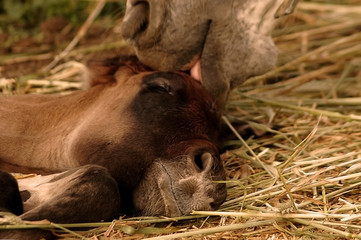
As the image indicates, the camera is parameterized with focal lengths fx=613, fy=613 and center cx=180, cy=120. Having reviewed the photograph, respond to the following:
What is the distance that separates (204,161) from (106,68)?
0.66 m

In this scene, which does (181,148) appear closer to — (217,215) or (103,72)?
(217,215)

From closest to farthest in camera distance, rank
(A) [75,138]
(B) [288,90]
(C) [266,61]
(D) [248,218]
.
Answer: (D) [248,218]
(A) [75,138]
(C) [266,61]
(B) [288,90]

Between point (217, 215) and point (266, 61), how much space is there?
0.63 metres

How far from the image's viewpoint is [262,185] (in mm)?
2279

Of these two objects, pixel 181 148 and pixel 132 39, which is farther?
pixel 132 39

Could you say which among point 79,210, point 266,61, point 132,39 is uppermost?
point 132,39

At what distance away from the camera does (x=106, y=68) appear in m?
2.45

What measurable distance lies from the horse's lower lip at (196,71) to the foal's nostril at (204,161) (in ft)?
1.14

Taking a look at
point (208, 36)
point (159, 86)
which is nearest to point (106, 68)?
point (159, 86)

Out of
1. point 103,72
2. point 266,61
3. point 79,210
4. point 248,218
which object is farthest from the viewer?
point 103,72

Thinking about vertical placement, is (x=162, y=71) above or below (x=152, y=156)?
above

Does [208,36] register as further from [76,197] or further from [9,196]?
[9,196]

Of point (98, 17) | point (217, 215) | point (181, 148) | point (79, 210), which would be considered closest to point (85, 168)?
point (79, 210)

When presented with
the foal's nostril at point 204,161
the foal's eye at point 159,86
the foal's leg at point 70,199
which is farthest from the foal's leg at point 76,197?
the foal's eye at point 159,86
